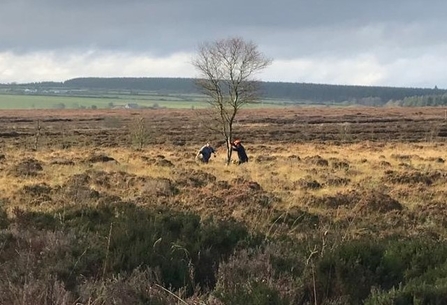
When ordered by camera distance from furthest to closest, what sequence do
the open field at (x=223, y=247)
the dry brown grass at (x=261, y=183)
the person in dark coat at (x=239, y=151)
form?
the person in dark coat at (x=239, y=151), the dry brown grass at (x=261, y=183), the open field at (x=223, y=247)

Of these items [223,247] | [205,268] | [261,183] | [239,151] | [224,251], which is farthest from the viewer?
[239,151]

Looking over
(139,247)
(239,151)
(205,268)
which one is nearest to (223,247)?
(205,268)

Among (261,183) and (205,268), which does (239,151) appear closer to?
(261,183)

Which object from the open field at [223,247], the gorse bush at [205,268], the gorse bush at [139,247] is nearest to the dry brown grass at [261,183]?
the open field at [223,247]

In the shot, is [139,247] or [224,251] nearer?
[139,247]

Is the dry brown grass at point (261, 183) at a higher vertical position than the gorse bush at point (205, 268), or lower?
lower

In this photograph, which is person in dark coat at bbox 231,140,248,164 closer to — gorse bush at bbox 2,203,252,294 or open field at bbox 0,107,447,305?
open field at bbox 0,107,447,305

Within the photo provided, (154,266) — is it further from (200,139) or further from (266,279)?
(200,139)

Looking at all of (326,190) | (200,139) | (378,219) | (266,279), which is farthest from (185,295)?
(200,139)

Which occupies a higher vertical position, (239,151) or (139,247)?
(139,247)

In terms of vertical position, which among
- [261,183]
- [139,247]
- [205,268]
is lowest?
[261,183]

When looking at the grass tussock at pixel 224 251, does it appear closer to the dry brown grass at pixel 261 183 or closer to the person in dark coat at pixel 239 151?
the dry brown grass at pixel 261 183

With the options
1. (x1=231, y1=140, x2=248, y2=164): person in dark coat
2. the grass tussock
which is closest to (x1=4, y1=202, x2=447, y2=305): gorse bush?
the grass tussock

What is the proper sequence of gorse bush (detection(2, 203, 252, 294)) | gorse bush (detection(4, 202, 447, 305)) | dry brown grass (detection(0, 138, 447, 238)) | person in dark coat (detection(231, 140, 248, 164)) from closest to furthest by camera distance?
gorse bush (detection(4, 202, 447, 305)), gorse bush (detection(2, 203, 252, 294)), dry brown grass (detection(0, 138, 447, 238)), person in dark coat (detection(231, 140, 248, 164))
